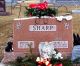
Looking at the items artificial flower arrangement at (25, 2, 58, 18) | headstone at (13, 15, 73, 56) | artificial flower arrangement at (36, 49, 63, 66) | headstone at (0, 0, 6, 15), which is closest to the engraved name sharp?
headstone at (13, 15, 73, 56)

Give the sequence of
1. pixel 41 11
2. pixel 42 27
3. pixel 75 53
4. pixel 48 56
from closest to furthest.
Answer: pixel 48 56
pixel 75 53
pixel 42 27
pixel 41 11

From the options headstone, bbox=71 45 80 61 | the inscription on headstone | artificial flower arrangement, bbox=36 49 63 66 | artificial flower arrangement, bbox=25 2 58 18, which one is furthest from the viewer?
the inscription on headstone

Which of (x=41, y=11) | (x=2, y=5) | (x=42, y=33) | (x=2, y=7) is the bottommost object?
(x=2, y=7)

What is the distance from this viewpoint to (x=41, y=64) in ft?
27.0

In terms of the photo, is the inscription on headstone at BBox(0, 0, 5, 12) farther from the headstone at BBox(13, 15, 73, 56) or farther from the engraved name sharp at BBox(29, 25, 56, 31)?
the engraved name sharp at BBox(29, 25, 56, 31)

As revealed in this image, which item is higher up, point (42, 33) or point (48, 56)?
point (42, 33)

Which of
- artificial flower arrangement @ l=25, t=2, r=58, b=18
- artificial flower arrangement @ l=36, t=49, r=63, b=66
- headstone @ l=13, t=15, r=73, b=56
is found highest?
artificial flower arrangement @ l=25, t=2, r=58, b=18

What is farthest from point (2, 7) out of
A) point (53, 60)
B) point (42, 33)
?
point (53, 60)

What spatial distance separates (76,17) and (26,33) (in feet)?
35.6

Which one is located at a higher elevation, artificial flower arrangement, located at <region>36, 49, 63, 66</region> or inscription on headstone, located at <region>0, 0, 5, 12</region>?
artificial flower arrangement, located at <region>36, 49, 63, 66</region>

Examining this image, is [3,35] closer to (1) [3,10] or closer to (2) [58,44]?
(2) [58,44]

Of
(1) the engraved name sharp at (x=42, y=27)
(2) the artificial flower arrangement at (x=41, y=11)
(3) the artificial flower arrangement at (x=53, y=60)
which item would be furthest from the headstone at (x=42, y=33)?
(3) the artificial flower arrangement at (x=53, y=60)

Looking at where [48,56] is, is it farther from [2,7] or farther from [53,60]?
[2,7]

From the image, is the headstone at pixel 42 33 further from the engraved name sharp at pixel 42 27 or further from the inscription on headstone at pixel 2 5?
the inscription on headstone at pixel 2 5
